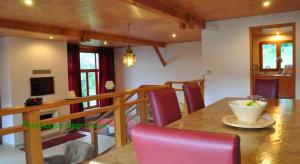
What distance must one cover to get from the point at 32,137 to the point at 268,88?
2987 millimetres

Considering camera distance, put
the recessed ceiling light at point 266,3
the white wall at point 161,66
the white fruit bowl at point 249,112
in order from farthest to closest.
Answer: the white wall at point 161,66, the recessed ceiling light at point 266,3, the white fruit bowl at point 249,112

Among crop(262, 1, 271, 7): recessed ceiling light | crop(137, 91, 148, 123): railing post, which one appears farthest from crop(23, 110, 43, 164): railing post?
crop(262, 1, 271, 7): recessed ceiling light

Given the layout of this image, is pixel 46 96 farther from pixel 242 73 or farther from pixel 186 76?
pixel 242 73

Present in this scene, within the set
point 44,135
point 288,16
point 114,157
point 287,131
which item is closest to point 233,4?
point 288,16

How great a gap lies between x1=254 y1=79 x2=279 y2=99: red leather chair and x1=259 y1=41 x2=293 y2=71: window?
165 inches

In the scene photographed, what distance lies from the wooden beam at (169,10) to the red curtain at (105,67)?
192 inches

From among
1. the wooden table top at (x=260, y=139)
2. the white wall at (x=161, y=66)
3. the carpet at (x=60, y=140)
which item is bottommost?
the carpet at (x=60, y=140)

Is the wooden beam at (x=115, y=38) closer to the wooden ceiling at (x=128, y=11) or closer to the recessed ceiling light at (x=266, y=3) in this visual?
the wooden ceiling at (x=128, y=11)

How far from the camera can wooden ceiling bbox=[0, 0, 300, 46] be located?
127 inches

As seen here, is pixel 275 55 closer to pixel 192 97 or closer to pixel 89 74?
pixel 192 97

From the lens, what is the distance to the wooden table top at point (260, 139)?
43.5 inches

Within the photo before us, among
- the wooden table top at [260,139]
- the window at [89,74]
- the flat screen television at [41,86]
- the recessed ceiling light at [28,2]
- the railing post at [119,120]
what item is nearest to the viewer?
the wooden table top at [260,139]

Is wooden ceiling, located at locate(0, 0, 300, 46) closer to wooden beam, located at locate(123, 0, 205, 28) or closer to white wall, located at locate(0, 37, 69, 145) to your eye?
wooden beam, located at locate(123, 0, 205, 28)

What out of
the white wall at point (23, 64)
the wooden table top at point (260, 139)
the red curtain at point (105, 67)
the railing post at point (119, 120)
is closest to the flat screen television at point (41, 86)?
the white wall at point (23, 64)
